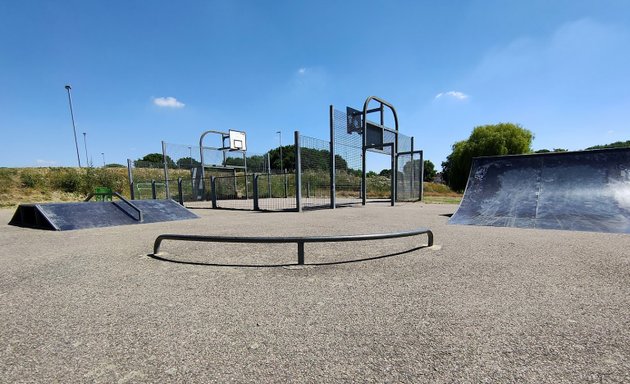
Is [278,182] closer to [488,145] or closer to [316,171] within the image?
[316,171]

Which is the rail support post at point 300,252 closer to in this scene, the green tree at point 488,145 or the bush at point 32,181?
the bush at point 32,181

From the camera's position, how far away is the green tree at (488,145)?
3322cm

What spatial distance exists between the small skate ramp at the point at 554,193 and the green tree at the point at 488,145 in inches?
1064

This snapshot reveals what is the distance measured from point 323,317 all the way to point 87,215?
352 inches

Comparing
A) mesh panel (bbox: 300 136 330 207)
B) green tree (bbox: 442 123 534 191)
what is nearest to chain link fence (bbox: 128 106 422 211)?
mesh panel (bbox: 300 136 330 207)

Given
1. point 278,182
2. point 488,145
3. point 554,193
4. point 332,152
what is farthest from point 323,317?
point 488,145

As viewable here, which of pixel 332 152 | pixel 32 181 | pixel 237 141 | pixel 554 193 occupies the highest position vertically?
pixel 237 141

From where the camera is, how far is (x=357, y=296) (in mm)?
2689

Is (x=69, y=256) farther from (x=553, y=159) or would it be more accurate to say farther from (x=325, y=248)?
(x=553, y=159)

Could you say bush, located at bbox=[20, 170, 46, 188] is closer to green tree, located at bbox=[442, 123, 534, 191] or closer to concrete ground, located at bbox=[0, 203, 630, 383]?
concrete ground, located at bbox=[0, 203, 630, 383]

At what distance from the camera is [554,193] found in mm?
7324

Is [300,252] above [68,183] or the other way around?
the other way around

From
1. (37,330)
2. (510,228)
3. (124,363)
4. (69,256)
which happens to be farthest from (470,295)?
(69,256)

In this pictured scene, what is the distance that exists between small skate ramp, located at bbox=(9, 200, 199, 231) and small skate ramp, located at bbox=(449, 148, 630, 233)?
912 centimetres
